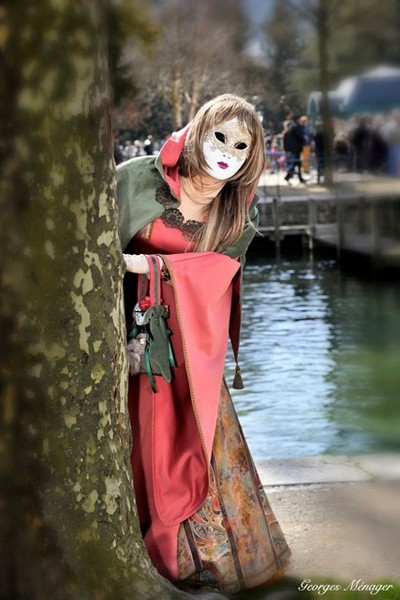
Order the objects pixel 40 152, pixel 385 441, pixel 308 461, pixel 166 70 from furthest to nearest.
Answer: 1. pixel 166 70
2. pixel 385 441
3. pixel 308 461
4. pixel 40 152

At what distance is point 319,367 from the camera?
27.2 ft

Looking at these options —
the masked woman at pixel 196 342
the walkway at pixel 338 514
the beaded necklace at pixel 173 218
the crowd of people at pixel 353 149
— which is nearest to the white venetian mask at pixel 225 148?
the masked woman at pixel 196 342

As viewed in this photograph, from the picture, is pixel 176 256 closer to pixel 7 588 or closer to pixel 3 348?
pixel 3 348

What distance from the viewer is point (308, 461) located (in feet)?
15.2

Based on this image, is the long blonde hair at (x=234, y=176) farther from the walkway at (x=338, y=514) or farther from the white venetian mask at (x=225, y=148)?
the walkway at (x=338, y=514)

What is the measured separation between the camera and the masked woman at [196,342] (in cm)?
325

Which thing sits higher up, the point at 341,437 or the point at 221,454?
the point at 221,454

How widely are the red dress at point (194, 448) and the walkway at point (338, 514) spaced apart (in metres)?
0.28

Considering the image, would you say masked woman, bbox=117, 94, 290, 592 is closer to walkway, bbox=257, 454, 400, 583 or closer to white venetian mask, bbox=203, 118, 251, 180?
white venetian mask, bbox=203, 118, 251, 180

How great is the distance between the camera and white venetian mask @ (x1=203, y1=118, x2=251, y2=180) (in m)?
3.26

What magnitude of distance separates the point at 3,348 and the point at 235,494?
110cm

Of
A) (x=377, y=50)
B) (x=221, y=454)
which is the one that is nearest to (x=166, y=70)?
(x=377, y=50)

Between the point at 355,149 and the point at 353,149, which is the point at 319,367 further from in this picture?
the point at 353,149

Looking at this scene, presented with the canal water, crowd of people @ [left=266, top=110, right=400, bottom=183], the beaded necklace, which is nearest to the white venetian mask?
the beaded necklace
